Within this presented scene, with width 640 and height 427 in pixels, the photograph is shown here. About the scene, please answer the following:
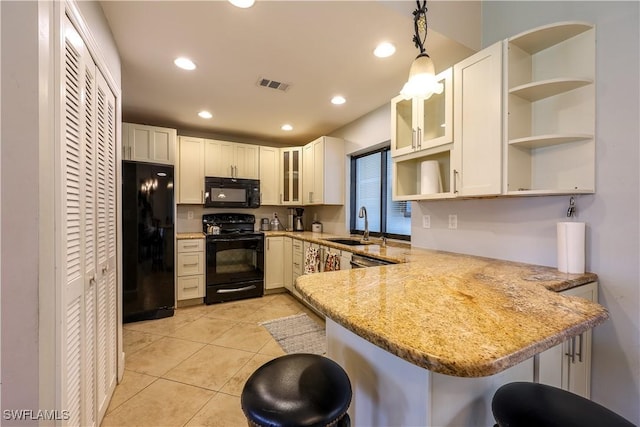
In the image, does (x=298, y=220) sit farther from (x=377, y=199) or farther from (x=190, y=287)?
(x=190, y=287)

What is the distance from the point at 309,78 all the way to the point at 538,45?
164 centimetres

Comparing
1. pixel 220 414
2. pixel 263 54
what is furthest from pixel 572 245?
pixel 263 54

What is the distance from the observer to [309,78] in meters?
2.41

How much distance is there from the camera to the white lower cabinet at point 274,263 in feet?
12.5

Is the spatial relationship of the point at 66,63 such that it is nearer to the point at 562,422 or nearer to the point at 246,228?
the point at 562,422

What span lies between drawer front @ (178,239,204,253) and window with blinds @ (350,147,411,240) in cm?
201

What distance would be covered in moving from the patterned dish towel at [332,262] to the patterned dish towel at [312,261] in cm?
20

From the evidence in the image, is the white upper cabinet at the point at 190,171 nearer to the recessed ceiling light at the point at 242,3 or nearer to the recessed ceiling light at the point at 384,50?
the recessed ceiling light at the point at 242,3

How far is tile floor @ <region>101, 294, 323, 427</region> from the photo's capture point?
5.31ft

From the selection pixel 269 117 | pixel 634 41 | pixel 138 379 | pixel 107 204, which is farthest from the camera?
pixel 269 117

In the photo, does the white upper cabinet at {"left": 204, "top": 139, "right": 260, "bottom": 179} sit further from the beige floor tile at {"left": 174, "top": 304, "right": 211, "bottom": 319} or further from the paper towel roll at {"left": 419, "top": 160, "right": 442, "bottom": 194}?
the paper towel roll at {"left": 419, "top": 160, "right": 442, "bottom": 194}

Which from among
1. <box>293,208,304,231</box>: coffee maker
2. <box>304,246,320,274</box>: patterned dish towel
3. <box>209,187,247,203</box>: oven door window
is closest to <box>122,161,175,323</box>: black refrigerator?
<box>209,187,247,203</box>: oven door window

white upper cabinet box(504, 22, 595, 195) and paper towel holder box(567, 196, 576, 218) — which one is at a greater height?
white upper cabinet box(504, 22, 595, 195)

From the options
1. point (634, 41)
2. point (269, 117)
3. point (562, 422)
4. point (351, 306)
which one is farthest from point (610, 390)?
point (269, 117)
